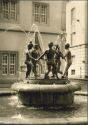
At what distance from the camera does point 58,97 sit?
10789 millimetres

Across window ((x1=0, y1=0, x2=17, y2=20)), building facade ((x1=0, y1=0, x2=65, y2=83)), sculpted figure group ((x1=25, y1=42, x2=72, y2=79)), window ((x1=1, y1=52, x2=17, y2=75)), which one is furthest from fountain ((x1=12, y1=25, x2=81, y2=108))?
window ((x1=0, y1=0, x2=17, y2=20))

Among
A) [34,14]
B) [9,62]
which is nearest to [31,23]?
[34,14]

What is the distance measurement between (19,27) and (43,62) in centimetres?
1371

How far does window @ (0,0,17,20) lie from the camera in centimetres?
3167

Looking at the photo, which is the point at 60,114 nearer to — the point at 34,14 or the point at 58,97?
the point at 58,97

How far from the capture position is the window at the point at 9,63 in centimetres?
3131

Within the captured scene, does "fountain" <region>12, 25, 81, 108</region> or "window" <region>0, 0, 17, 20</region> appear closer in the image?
"fountain" <region>12, 25, 81, 108</region>

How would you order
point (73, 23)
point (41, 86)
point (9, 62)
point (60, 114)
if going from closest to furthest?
point (60, 114)
point (41, 86)
point (9, 62)
point (73, 23)

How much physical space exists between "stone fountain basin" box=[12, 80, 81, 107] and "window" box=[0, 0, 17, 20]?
21377mm

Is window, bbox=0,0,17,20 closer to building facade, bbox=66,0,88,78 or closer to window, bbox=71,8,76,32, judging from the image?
building facade, bbox=66,0,88,78

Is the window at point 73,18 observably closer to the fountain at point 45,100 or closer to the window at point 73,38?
the window at point 73,38

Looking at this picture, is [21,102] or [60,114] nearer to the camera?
[60,114]

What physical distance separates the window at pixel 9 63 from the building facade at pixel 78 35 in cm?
1160

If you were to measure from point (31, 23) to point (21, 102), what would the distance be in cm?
2222
